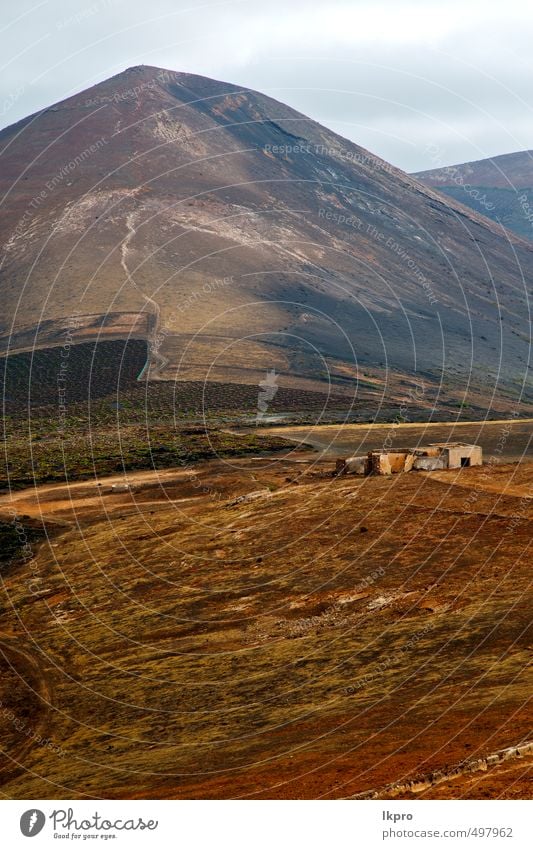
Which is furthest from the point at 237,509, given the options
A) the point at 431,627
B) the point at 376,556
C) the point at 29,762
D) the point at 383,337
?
the point at 383,337

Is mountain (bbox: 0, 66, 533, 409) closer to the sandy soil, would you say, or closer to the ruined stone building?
the ruined stone building

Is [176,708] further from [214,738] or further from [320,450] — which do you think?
[320,450]

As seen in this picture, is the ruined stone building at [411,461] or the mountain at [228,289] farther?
the mountain at [228,289]

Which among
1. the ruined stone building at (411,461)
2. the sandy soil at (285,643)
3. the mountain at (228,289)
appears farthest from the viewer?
the mountain at (228,289)

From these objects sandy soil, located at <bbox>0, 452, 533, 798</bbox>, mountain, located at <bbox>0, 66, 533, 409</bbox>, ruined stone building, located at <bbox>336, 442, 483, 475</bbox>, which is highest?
mountain, located at <bbox>0, 66, 533, 409</bbox>

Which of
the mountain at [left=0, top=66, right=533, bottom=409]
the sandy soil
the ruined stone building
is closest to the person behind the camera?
the sandy soil

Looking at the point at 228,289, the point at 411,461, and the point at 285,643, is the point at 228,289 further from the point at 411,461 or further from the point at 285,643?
the point at 285,643

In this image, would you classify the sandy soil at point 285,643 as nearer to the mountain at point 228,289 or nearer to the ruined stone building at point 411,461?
the ruined stone building at point 411,461

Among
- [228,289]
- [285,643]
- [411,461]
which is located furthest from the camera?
[228,289]

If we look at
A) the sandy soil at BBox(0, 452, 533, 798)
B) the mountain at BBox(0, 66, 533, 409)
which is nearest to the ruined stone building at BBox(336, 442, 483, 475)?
the sandy soil at BBox(0, 452, 533, 798)

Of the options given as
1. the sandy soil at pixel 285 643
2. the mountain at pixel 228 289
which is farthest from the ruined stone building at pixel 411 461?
the mountain at pixel 228 289

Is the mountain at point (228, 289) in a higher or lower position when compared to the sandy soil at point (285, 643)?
higher

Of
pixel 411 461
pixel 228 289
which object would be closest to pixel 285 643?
pixel 411 461
